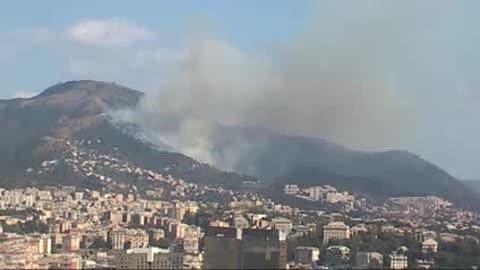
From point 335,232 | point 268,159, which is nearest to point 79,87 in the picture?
point 268,159

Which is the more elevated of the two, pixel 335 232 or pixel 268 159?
pixel 268 159

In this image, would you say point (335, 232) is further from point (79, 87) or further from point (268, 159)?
point (79, 87)

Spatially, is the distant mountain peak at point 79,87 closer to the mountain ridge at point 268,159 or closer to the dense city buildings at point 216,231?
the mountain ridge at point 268,159

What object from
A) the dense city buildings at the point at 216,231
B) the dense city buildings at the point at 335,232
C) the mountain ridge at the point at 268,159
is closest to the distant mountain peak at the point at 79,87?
the mountain ridge at the point at 268,159

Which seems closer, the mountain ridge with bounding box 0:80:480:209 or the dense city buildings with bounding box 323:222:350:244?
the dense city buildings with bounding box 323:222:350:244

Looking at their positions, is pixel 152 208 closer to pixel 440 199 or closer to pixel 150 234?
pixel 150 234

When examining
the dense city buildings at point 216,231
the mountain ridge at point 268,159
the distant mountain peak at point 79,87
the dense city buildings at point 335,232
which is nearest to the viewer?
the dense city buildings at point 216,231

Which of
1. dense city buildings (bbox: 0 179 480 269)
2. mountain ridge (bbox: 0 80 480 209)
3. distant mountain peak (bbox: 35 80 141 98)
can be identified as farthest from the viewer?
distant mountain peak (bbox: 35 80 141 98)

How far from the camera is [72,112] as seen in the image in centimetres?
6588

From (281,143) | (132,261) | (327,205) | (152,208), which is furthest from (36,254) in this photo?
(281,143)

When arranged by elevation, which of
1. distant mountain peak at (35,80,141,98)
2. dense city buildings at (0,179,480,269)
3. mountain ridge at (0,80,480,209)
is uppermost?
distant mountain peak at (35,80,141,98)

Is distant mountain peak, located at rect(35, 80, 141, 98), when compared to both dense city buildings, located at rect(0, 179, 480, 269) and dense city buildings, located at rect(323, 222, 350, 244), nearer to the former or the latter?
dense city buildings, located at rect(0, 179, 480, 269)

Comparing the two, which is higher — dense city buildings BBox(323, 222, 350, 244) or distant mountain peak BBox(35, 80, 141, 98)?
distant mountain peak BBox(35, 80, 141, 98)

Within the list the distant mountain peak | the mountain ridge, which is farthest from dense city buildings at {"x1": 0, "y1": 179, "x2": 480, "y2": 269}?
the distant mountain peak
